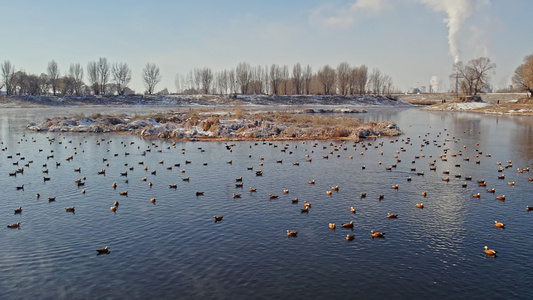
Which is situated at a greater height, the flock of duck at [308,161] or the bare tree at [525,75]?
the bare tree at [525,75]

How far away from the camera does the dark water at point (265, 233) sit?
1549 cm

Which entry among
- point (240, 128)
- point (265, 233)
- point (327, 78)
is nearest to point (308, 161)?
point (265, 233)

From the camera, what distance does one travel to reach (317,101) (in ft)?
543

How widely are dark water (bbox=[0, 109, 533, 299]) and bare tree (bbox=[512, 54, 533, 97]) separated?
93353 mm

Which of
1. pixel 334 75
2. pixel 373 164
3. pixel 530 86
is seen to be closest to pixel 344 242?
pixel 373 164

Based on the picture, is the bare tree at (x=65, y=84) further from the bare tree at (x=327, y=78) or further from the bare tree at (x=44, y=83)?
the bare tree at (x=327, y=78)

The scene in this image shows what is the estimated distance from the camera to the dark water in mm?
15492

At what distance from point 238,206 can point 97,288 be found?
35.3 ft

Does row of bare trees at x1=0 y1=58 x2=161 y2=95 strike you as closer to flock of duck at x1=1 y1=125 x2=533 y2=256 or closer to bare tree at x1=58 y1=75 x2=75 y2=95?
bare tree at x1=58 y1=75 x2=75 y2=95

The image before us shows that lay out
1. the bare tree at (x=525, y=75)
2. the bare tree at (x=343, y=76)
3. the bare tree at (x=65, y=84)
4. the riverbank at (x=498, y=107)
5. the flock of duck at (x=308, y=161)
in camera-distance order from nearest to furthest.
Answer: the flock of duck at (x=308, y=161), the riverbank at (x=498, y=107), the bare tree at (x=525, y=75), the bare tree at (x=65, y=84), the bare tree at (x=343, y=76)

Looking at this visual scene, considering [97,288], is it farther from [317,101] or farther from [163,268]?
[317,101]

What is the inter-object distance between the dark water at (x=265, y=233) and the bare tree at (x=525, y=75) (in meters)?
93.4

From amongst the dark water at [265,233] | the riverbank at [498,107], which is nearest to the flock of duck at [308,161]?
the dark water at [265,233]

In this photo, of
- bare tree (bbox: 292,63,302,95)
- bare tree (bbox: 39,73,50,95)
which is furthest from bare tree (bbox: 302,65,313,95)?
bare tree (bbox: 39,73,50,95)
